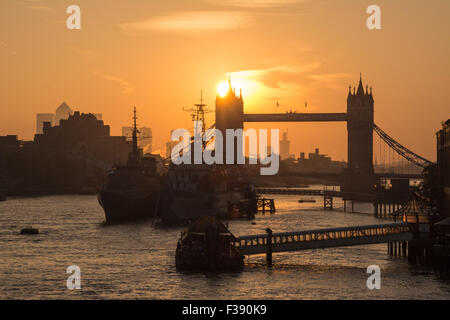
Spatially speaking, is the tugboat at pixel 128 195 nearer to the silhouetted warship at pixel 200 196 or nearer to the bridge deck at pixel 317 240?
the silhouetted warship at pixel 200 196

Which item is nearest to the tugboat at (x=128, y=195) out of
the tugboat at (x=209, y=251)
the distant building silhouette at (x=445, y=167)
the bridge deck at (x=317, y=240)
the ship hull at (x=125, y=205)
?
the ship hull at (x=125, y=205)

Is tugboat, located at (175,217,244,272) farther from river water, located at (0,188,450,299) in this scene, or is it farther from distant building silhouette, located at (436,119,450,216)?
distant building silhouette, located at (436,119,450,216)

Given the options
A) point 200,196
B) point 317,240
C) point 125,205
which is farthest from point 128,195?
point 317,240

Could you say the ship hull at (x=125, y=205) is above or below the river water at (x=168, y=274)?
above

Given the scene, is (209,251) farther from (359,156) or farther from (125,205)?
(359,156)

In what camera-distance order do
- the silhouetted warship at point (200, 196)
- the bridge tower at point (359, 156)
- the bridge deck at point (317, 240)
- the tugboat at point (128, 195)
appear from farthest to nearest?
the bridge tower at point (359, 156) < the tugboat at point (128, 195) < the silhouetted warship at point (200, 196) < the bridge deck at point (317, 240)

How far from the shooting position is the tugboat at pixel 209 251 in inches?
1980

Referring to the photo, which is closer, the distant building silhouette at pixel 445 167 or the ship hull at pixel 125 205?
the distant building silhouette at pixel 445 167

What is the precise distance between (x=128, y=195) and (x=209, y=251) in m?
53.8

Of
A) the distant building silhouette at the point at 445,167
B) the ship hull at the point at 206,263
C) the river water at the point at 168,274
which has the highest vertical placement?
the distant building silhouette at the point at 445,167

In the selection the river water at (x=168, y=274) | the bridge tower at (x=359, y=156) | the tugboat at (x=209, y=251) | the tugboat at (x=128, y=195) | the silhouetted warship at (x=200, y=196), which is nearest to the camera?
the river water at (x=168, y=274)

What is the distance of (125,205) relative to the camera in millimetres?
102000

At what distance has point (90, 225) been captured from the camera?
307 ft

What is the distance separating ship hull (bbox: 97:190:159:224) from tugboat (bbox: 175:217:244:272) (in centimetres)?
4719
